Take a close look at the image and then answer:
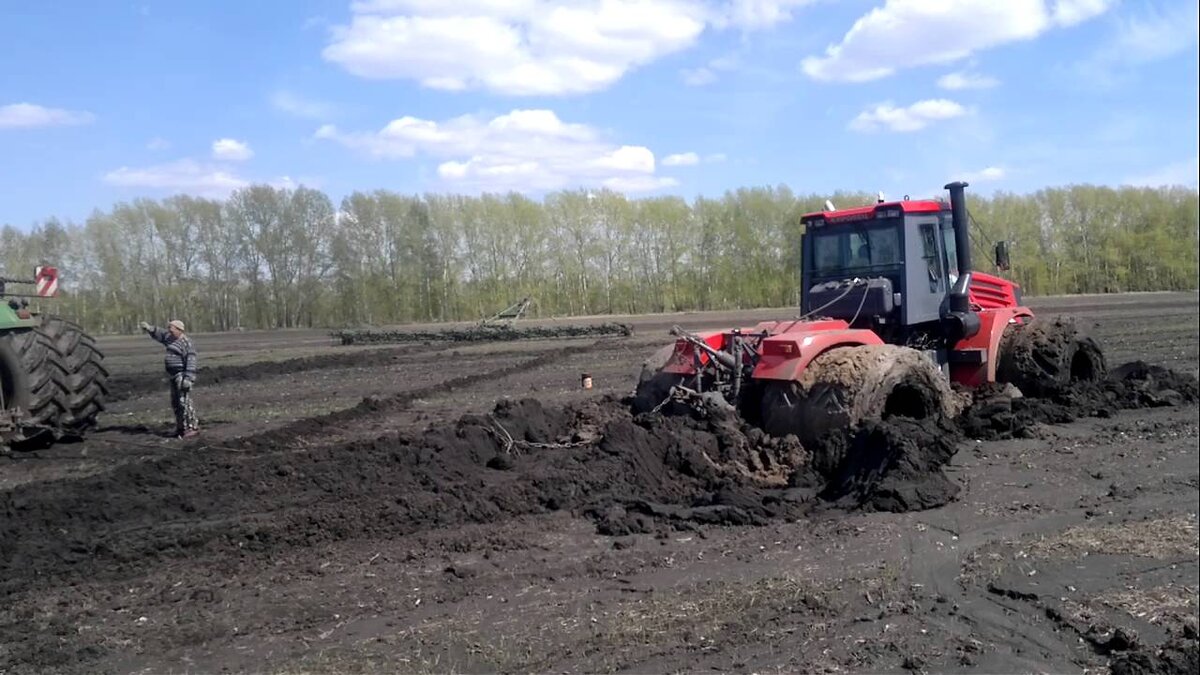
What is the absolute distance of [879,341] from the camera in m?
9.55

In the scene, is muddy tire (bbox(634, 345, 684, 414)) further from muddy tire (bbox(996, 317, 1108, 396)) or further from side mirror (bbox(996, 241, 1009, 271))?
muddy tire (bbox(996, 317, 1108, 396))

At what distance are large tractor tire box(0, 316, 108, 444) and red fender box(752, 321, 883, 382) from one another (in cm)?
809

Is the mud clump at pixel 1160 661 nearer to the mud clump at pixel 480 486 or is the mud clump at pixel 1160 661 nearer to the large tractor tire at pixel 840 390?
the mud clump at pixel 480 486

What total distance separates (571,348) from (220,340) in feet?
56.3

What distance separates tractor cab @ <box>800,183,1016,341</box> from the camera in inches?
400

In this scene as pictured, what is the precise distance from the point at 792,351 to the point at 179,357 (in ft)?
26.1

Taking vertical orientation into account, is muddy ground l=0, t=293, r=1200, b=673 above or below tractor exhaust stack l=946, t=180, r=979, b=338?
below

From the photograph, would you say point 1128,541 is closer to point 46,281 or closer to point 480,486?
point 480,486

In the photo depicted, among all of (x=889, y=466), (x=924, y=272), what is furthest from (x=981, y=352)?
(x=889, y=466)

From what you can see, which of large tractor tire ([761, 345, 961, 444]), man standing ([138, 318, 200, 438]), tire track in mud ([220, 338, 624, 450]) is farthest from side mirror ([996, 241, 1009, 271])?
man standing ([138, 318, 200, 438])

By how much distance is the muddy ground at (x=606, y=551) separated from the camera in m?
4.78

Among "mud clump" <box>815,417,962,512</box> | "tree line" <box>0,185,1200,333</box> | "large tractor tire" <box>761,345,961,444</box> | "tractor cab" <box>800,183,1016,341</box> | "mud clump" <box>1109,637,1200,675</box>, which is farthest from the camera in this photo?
"tree line" <box>0,185,1200,333</box>

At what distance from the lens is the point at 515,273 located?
150 ft

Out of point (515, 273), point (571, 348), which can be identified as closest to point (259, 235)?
point (515, 273)
